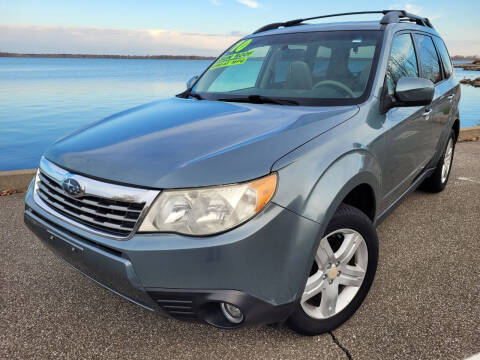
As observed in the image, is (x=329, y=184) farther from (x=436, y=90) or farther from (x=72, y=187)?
(x=436, y=90)

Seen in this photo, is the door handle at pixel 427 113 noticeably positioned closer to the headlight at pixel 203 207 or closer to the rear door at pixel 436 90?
the rear door at pixel 436 90

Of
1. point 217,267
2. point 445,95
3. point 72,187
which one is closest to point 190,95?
→ point 72,187

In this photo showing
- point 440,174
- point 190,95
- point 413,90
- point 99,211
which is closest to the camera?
point 99,211

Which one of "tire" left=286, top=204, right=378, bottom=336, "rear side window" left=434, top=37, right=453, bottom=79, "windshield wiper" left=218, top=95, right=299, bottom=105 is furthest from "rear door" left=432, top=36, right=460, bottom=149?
"tire" left=286, top=204, right=378, bottom=336

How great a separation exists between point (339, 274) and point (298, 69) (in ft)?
4.87

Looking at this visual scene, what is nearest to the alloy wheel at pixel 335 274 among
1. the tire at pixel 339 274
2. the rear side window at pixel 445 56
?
the tire at pixel 339 274

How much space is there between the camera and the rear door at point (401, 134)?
2451 millimetres

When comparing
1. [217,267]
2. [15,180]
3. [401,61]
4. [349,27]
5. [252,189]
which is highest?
[349,27]

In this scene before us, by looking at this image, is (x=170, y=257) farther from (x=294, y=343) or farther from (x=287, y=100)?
(x=287, y=100)

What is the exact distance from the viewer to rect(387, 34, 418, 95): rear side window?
2.58 m

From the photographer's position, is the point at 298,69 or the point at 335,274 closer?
the point at 335,274

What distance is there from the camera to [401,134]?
2584mm

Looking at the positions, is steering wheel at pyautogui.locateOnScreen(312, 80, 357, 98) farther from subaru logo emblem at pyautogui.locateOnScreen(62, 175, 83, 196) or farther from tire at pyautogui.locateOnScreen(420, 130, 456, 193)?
tire at pyautogui.locateOnScreen(420, 130, 456, 193)

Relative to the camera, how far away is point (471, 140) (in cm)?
772
